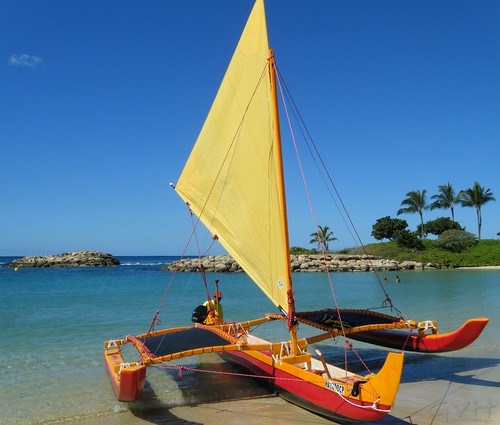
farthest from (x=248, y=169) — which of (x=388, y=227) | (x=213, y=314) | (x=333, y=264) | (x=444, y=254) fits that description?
(x=388, y=227)

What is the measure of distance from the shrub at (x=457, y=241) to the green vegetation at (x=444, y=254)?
0.61 meters

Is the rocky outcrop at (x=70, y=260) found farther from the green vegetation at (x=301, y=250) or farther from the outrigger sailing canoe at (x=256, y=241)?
the outrigger sailing canoe at (x=256, y=241)

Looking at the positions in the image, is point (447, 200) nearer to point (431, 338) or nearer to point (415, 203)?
point (415, 203)

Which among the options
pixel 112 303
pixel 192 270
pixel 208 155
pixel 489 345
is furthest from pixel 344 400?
pixel 192 270

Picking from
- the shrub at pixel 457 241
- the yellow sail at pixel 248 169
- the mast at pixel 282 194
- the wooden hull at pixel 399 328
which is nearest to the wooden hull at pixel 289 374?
the mast at pixel 282 194

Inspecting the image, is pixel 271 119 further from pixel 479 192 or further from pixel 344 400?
pixel 479 192

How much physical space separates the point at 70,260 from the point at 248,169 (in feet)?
293

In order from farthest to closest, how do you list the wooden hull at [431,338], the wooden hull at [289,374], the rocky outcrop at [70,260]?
the rocky outcrop at [70,260], the wooden hull at [431,338], the wooden hull at [289,374]

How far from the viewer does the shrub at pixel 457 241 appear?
64.1 metres

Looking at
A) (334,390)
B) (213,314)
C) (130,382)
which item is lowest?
(334,390)

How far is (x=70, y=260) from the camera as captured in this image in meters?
89.2

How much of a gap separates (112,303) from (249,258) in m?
20.9

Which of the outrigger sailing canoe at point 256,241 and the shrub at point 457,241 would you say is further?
the shrub at point 457,241

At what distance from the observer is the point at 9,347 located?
1444 cm
